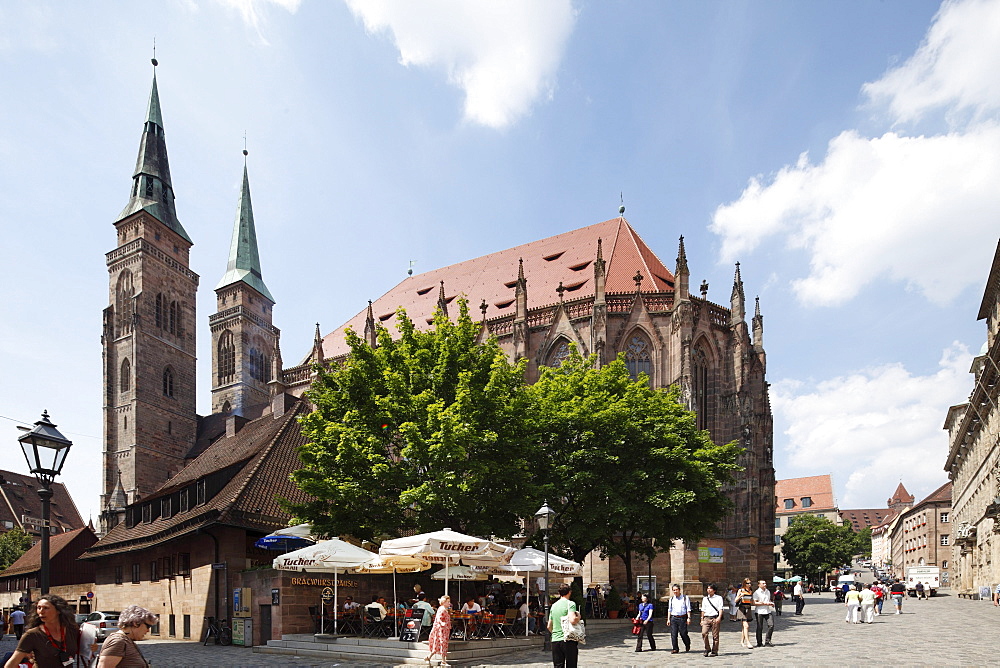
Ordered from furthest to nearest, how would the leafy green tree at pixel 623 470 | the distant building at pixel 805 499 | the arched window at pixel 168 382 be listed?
1. the distant building at pixel 805 499
2. the arched window at pixel 168 382
3. the leafy green tree at pixel 623 470

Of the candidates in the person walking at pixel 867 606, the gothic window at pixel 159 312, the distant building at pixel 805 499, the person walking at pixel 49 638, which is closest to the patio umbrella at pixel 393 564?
the person walking at pixel 49 638

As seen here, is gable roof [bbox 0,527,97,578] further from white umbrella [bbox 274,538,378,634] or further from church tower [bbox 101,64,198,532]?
white umbrella [bbox 274,538,378,634]

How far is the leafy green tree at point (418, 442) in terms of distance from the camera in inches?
781

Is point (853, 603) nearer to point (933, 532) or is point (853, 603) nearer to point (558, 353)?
point (558, 353)

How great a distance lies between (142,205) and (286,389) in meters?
29.6

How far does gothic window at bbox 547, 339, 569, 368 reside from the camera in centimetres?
4262

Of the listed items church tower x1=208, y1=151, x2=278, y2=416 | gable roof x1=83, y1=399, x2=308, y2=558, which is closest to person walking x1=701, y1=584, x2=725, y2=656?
gable roof x1=83, y1=399, x2=308, y2=558

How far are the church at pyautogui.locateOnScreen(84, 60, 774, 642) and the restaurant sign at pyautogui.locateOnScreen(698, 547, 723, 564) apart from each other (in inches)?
3.6

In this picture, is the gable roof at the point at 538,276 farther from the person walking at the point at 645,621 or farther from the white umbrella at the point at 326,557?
the person walking at the point at 645,621

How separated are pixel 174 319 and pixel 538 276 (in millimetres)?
38131

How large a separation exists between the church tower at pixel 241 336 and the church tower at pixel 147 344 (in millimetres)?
7092

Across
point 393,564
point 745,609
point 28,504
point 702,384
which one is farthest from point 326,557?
point 28,504

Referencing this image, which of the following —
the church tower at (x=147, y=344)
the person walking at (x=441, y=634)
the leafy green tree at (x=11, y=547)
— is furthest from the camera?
the church tower at (x=147, y=344)

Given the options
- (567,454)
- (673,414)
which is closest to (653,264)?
(673,414)
